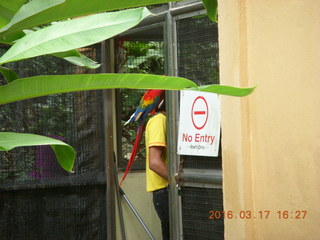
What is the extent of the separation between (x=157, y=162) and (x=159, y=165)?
1.2 inches

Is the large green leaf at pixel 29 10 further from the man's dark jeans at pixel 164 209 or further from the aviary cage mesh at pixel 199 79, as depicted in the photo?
the man's dark jeans at pixel 164 209

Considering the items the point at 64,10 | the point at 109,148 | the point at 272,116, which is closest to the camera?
the point at 64,10

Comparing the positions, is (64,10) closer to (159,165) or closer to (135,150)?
(159,165)

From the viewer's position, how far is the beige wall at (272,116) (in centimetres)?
283

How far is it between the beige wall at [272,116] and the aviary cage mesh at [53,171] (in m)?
1.74

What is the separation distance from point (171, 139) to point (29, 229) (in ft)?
4.97

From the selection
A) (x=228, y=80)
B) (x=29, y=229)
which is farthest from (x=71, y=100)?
(x=228, y=80)

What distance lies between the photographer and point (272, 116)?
3014mm

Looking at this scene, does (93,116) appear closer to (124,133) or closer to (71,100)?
(71,100)

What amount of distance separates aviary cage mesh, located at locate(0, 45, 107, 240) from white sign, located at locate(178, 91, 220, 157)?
3.64 feet

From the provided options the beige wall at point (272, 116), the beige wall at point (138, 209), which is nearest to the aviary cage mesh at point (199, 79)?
the beige wall at point (272, 116)

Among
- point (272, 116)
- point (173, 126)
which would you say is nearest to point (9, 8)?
point (272, 116)

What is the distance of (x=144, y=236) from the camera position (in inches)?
199
